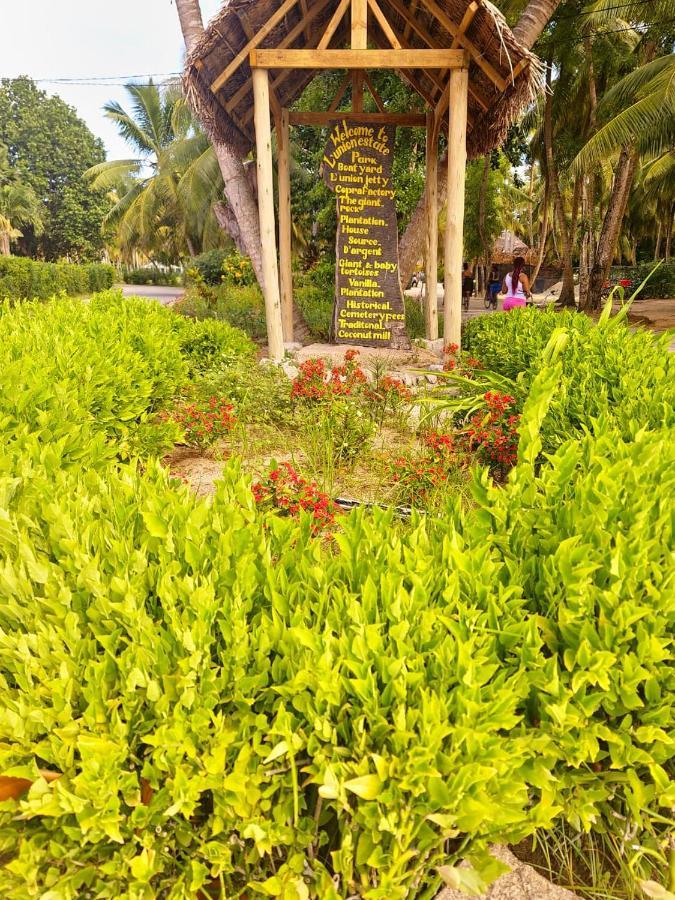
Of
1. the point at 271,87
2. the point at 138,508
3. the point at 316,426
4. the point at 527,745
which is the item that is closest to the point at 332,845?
the point at 527,745

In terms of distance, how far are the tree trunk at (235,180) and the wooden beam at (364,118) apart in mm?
1098

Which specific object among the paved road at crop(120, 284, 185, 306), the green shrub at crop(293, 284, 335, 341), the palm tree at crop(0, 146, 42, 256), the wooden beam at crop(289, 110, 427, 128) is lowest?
the green shrub at crop(293, 284, 335, 341)

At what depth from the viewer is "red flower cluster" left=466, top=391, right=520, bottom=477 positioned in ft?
12.9

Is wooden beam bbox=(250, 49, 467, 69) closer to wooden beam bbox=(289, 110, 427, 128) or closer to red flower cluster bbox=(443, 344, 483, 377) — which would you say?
wooden beam bbox=(289, 110, 427, 128)

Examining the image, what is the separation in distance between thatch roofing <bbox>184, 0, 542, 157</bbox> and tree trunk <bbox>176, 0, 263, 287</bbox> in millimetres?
782

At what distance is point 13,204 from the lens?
132ft

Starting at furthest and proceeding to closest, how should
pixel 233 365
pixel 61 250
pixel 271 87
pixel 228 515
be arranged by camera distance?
pixel 61 250
pixel 271 87
pixel 233 365
pixel 228 515

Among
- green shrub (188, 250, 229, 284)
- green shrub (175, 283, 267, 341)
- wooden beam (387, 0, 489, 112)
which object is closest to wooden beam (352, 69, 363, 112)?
wooden beam (387, 0, 489, 112)

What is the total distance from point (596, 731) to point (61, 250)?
51.5 m

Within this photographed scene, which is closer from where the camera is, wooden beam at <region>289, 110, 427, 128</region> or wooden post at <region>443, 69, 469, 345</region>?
wooden post at <region>443, 69, 469, 345</region>

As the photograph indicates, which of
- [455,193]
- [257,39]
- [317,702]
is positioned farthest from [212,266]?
[317,702]

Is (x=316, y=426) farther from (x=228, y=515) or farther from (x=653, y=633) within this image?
(x=653, y=633)

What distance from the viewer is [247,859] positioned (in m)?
1.38

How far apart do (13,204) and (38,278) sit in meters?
18.2
